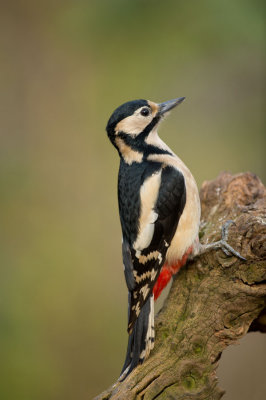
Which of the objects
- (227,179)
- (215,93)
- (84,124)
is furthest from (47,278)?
(215,93)

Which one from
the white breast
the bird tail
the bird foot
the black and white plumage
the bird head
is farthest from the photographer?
the bird head

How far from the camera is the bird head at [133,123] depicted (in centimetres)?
321

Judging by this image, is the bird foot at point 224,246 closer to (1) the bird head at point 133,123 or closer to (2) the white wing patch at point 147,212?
(2) the white wing patch at point 147,212

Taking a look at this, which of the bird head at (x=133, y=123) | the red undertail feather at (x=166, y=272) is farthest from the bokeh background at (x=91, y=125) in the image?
the bird head at (x=133, y=123)

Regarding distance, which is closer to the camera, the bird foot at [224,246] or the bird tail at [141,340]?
the bird tail at [141,340]

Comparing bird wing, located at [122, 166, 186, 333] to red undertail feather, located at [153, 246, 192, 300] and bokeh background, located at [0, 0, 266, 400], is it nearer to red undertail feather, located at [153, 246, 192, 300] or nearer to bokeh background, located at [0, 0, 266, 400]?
red undertail feather, located at [153, 246, 192, 300]

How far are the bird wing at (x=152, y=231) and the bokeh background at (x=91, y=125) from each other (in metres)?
2.13

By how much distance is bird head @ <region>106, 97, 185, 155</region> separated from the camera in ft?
10.5

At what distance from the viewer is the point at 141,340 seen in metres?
2.64

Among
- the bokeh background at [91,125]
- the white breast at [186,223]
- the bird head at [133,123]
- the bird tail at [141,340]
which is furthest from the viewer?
Result: the bokeh background at [91,125]

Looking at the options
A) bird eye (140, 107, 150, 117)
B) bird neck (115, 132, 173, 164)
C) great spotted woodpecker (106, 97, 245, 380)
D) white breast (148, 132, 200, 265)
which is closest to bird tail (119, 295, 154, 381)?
great spotted woodpecker (106, 97, 245, 380)

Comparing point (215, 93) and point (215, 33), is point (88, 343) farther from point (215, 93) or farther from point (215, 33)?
point (215, 33)

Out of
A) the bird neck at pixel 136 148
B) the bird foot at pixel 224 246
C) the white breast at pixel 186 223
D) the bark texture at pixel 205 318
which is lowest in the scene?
the bark texture at pixel 205 318

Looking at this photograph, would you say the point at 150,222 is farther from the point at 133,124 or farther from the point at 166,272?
the point at 133,124
